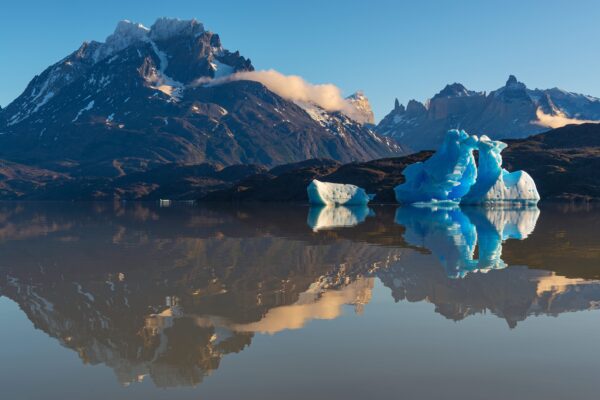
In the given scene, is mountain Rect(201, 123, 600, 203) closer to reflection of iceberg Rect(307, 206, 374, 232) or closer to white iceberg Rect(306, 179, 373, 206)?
white iceberg Rect(306, 179, 373, 206)

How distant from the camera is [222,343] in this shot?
45.8 ft

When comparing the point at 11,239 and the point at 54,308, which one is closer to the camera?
the point at 54,308

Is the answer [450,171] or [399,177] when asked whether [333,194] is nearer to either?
[450,171]

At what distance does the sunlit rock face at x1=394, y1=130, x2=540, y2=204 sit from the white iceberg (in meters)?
12.2

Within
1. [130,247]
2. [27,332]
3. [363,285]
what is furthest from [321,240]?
[27,332]

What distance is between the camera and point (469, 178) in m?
103

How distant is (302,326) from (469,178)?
92654mm

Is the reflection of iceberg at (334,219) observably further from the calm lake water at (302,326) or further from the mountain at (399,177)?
the mountain at (399,177)

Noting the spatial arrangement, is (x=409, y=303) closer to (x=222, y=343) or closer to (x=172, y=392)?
(x=222, y=343)

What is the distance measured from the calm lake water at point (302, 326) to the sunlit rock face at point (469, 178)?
69611 mm

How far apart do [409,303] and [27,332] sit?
10.8 meters

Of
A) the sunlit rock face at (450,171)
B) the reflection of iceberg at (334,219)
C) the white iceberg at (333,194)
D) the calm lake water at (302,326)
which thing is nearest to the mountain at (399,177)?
the white iceberg at (333,194)

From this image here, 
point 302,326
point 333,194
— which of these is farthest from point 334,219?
point 302,326

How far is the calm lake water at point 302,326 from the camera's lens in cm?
1130
